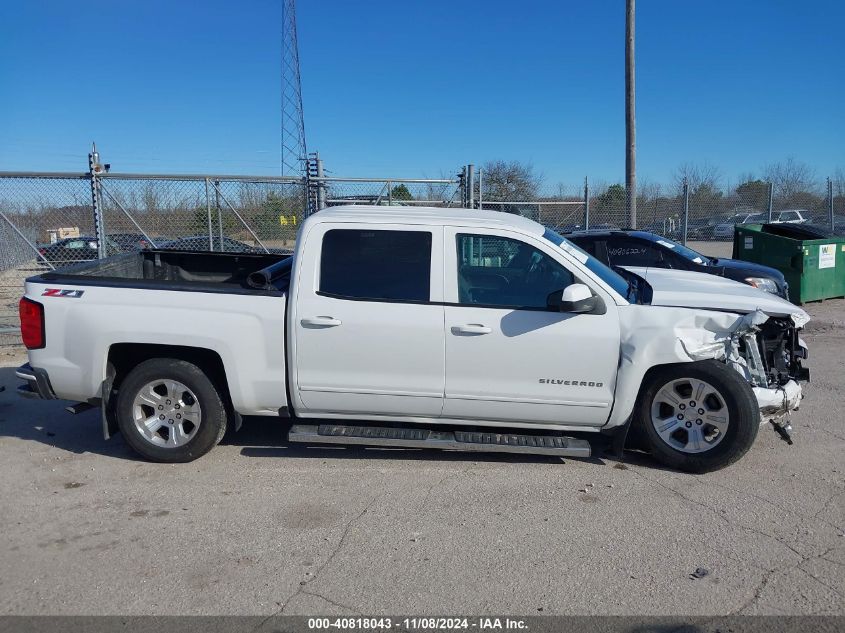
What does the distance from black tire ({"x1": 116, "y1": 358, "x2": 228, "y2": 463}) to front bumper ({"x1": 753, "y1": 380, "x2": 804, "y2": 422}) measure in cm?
388

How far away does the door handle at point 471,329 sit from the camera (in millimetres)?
4754

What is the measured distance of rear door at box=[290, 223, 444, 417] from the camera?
190 inches

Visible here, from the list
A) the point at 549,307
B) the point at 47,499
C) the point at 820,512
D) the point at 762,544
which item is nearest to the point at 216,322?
the point at 47,499

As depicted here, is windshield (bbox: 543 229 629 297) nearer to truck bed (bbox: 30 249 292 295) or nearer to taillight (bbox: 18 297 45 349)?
truck bed (bbox: 30 249 292 295)

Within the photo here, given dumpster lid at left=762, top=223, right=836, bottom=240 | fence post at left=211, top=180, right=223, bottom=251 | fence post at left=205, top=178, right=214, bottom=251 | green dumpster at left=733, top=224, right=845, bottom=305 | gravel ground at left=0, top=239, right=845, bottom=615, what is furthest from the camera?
dumpster lid at left=762, top=223, right=836, bottom=240

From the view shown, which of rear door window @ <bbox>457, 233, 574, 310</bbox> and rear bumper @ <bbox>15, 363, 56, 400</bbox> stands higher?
rear door window @ <bbox>457, 233, 574, 310</bbox>

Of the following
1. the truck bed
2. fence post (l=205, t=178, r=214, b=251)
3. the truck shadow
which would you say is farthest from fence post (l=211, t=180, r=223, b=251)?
the truck shadow

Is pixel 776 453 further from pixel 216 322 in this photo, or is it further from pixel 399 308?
pixel 216 322

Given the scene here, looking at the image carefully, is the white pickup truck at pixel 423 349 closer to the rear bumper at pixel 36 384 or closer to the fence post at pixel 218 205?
the rear bumper at pixel 36 384

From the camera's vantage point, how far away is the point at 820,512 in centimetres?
432

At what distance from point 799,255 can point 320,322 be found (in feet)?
35.2

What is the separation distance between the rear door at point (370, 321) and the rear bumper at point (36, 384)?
1886mm

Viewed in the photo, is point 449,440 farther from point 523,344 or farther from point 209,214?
point 209,214

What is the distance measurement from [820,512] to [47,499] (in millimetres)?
5005
